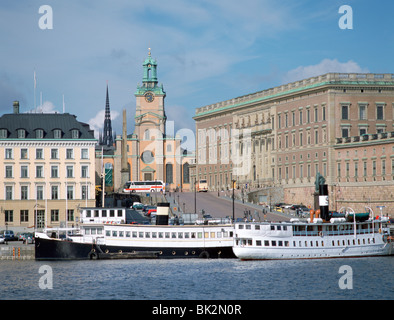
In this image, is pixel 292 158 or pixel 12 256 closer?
pixel 12 256

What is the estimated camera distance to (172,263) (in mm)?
94188

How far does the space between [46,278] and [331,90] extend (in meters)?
84.2

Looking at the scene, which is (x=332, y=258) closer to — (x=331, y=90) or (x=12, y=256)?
(x=12, y=256)

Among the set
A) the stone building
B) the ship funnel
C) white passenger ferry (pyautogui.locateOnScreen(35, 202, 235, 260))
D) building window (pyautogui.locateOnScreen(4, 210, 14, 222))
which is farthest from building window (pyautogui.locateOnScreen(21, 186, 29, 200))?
white passenger ferry (pyautogui.locateOnScreen(35, 202, 235, 260))

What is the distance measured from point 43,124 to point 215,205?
3256 centimetres

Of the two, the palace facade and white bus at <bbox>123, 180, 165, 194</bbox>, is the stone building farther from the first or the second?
white bus at <bbox>123, 180, 165, 194</bbox>

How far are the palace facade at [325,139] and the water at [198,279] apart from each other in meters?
47.7

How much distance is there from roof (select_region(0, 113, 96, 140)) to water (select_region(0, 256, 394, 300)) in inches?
1548

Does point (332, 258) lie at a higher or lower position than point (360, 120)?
lower

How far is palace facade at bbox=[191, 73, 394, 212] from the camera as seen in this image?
475ft
